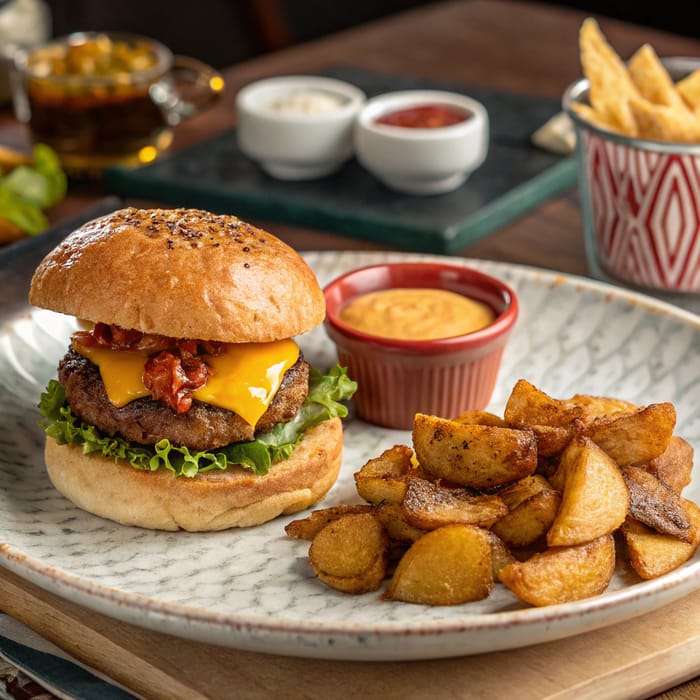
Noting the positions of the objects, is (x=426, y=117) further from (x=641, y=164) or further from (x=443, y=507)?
(x=443, y=507)

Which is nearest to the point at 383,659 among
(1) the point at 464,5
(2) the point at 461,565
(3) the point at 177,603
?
(2) the point at 461,565

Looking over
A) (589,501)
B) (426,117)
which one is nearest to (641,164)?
(426,117)

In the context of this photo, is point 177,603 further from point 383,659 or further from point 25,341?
point 25,341

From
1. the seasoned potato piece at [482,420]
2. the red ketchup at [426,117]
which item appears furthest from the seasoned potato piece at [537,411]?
the red ketchup at [426,117]

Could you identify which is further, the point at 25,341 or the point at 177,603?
the point at 25,341

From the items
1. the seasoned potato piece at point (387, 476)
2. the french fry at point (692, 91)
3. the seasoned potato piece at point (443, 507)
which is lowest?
the seasoned potato piece at point (387, 476)

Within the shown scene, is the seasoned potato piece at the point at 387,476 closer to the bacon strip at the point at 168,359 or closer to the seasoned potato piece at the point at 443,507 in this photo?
the seasoned potato piece at the point at 443,507
